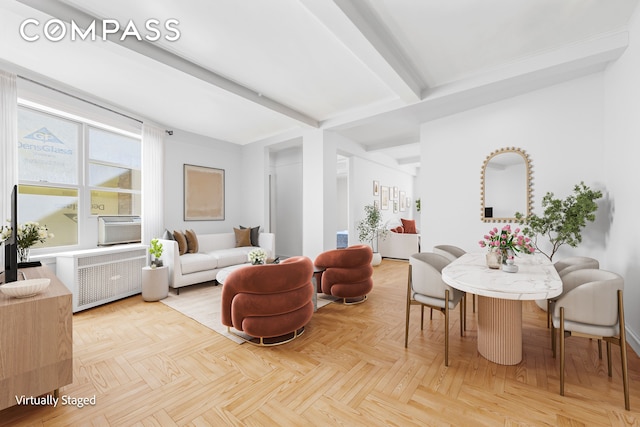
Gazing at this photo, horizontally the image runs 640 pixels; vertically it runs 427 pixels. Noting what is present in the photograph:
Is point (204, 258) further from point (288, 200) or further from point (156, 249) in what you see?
point (288, 200)

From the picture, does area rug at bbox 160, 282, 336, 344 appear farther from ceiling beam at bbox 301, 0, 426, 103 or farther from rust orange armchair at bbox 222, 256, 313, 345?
ceiling beam at bbox 301, 0, 426, 103

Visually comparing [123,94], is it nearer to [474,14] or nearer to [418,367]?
[474,14]

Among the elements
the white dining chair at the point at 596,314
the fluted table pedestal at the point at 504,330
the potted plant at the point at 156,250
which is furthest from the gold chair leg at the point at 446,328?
the potted plant at the point at 156,250

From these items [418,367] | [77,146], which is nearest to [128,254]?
[77,146]

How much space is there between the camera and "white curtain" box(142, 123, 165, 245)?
14.9 feet

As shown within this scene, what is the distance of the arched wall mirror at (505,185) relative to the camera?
3689mm

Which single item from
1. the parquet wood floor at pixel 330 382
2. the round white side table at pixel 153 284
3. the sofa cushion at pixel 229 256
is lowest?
the parquet wood floor at pixel 330 382

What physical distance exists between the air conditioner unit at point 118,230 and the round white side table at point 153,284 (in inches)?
34.9

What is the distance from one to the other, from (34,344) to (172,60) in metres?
2.75

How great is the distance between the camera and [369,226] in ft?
22.3

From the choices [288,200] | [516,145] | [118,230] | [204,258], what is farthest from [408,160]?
[118,230]

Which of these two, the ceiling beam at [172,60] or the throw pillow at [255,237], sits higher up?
the ceiling beam at [172,60]

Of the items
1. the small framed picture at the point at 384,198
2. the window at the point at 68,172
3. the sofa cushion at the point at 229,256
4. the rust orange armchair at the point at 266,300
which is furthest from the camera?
the small framed picture at the point at 384,198

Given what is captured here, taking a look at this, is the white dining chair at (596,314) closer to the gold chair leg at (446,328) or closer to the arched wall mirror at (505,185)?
the gold chair leg at (446,328)
